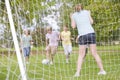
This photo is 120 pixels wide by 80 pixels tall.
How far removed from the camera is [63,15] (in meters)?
9.46

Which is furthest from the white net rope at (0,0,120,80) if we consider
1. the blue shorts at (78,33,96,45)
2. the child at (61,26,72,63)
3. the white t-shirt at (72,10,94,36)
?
the blue shorts at (78,33,96,45)

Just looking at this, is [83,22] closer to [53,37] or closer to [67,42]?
[53,37]

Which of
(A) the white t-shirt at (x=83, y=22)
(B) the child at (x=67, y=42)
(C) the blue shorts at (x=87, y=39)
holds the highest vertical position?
(A) the white t-shirt at (x=83, y=22)

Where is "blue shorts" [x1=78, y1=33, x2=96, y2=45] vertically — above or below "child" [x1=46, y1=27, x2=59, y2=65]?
above

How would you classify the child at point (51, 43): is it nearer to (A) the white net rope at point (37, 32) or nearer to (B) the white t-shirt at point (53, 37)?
(B) the white t-shirt at point (53, 37)

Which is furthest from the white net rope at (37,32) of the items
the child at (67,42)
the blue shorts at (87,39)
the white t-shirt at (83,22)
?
the blue shorts at (87,39)

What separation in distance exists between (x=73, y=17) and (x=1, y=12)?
1737 millimetres

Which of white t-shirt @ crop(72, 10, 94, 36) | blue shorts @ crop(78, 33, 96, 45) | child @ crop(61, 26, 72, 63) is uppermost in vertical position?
white t-shirt @ crop(72, 10, 94, 36)

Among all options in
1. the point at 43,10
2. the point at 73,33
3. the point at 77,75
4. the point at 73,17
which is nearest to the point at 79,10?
the point at 73,17

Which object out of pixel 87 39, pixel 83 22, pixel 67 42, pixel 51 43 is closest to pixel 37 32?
pixel 83 22

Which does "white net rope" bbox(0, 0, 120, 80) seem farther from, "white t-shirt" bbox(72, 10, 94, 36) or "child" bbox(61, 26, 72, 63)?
"white t-shirt" bbox(72, 10, 94, 36)

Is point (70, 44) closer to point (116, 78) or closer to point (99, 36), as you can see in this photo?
point (99, 36)

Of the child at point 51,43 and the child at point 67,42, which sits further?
the child at point 67,42

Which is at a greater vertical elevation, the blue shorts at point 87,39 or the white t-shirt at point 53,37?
the blue shorts at point 87,39
